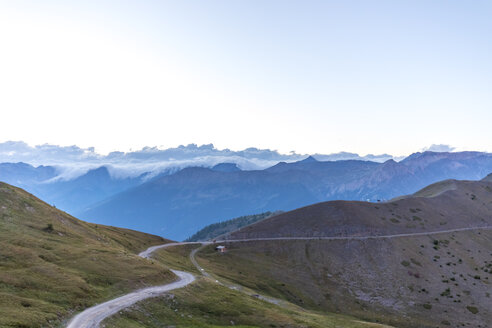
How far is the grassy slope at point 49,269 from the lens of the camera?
45562 millimetres

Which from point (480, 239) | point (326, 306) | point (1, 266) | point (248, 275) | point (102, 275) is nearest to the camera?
point (1, 266)

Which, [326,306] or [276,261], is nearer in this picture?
[326,306]

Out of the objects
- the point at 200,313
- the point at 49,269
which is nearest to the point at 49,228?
the point at 49,269

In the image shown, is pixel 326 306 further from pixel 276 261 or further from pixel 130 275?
pixel 130 275

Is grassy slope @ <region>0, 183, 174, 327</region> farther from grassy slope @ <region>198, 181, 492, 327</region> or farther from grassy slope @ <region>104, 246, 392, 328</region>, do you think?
grassy slope @ <region>198, 181, 492, 327</region>

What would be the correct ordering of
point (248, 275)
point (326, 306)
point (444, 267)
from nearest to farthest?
1. point (326, 306)
2. point (248, 275)
3. point (444, 267)

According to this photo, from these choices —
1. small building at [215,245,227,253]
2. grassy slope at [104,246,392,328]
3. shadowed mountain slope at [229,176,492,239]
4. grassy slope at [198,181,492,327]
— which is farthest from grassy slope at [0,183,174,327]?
shadowed mountain slope at [229,176,492,239]

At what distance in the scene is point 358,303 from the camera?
11244cm

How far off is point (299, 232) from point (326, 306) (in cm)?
6816

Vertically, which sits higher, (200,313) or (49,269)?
(49,269)

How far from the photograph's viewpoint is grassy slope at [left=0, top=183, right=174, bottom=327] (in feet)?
149

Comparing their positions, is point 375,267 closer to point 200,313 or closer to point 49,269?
point 200,313

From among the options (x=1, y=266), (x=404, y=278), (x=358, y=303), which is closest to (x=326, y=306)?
(x=358, y=303)

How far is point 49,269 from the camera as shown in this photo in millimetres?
59531
